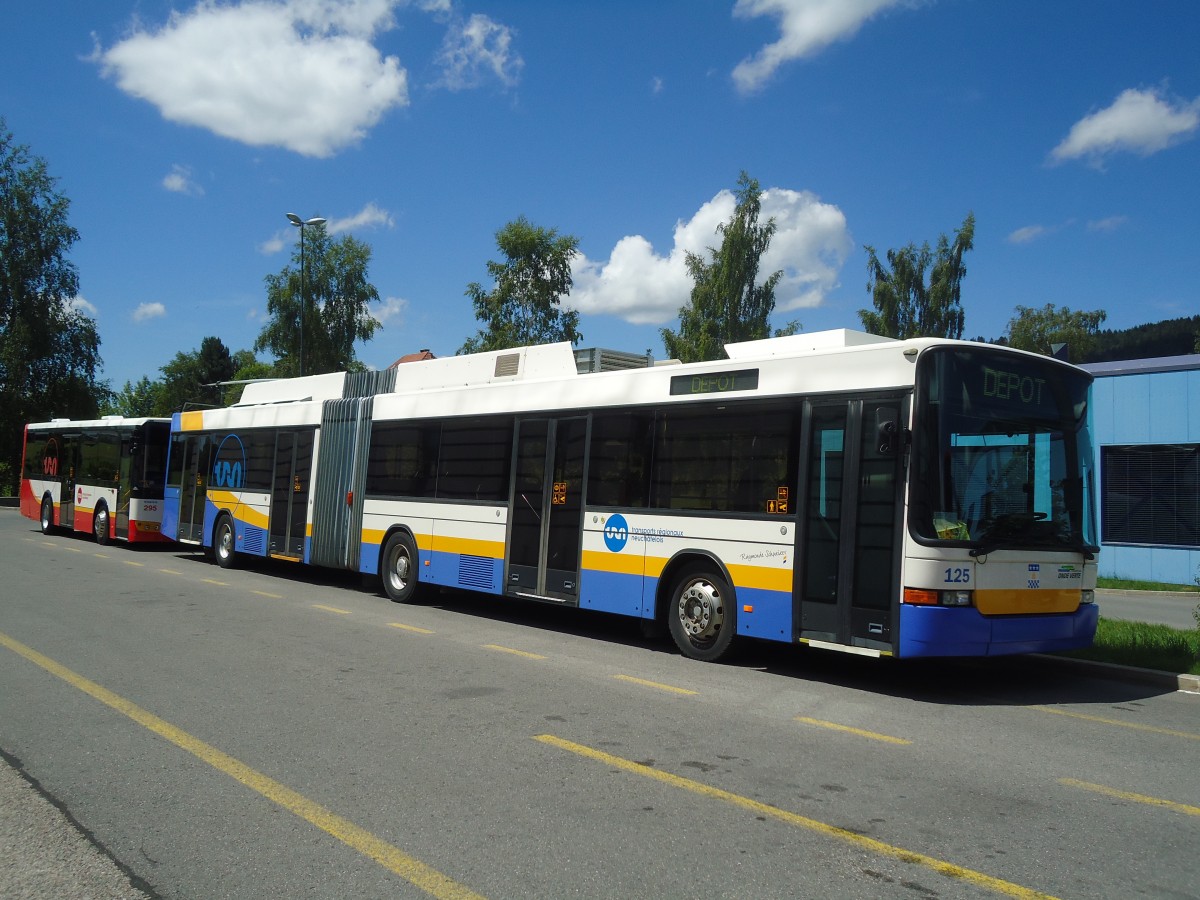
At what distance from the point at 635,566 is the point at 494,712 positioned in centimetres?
364

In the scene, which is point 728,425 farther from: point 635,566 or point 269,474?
point 269,474

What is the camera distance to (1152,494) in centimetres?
2280

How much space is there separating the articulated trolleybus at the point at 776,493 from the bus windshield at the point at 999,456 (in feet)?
0.06

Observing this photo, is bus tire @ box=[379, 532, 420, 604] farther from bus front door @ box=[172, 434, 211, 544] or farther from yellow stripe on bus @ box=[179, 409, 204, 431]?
yellow stripe on bus @ box=[179, 409, 204, 431]

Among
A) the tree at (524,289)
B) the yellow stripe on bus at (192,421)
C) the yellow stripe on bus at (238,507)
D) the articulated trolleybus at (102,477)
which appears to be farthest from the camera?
the tree at (524,289)

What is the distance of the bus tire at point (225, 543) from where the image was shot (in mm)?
19125

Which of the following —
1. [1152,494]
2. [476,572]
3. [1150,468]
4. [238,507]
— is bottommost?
[476,572]

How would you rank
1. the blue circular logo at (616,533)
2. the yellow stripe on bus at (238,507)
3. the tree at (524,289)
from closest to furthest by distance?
the blue circular logo at (616,533), the yellow stripe on bus at (238,507), the tree at (524,289)

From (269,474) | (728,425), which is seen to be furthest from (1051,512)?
(269,474)

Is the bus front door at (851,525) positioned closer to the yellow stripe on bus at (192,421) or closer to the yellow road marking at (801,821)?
the yellow road marking at (801,821)

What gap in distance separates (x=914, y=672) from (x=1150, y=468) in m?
16.3

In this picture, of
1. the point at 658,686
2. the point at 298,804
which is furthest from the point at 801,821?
the point at 658,686

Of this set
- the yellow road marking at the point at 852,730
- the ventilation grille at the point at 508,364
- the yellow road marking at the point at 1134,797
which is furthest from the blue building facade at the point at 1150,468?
the yellow road marking at the point at 1134,797

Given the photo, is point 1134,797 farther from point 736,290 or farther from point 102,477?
point 736,290
